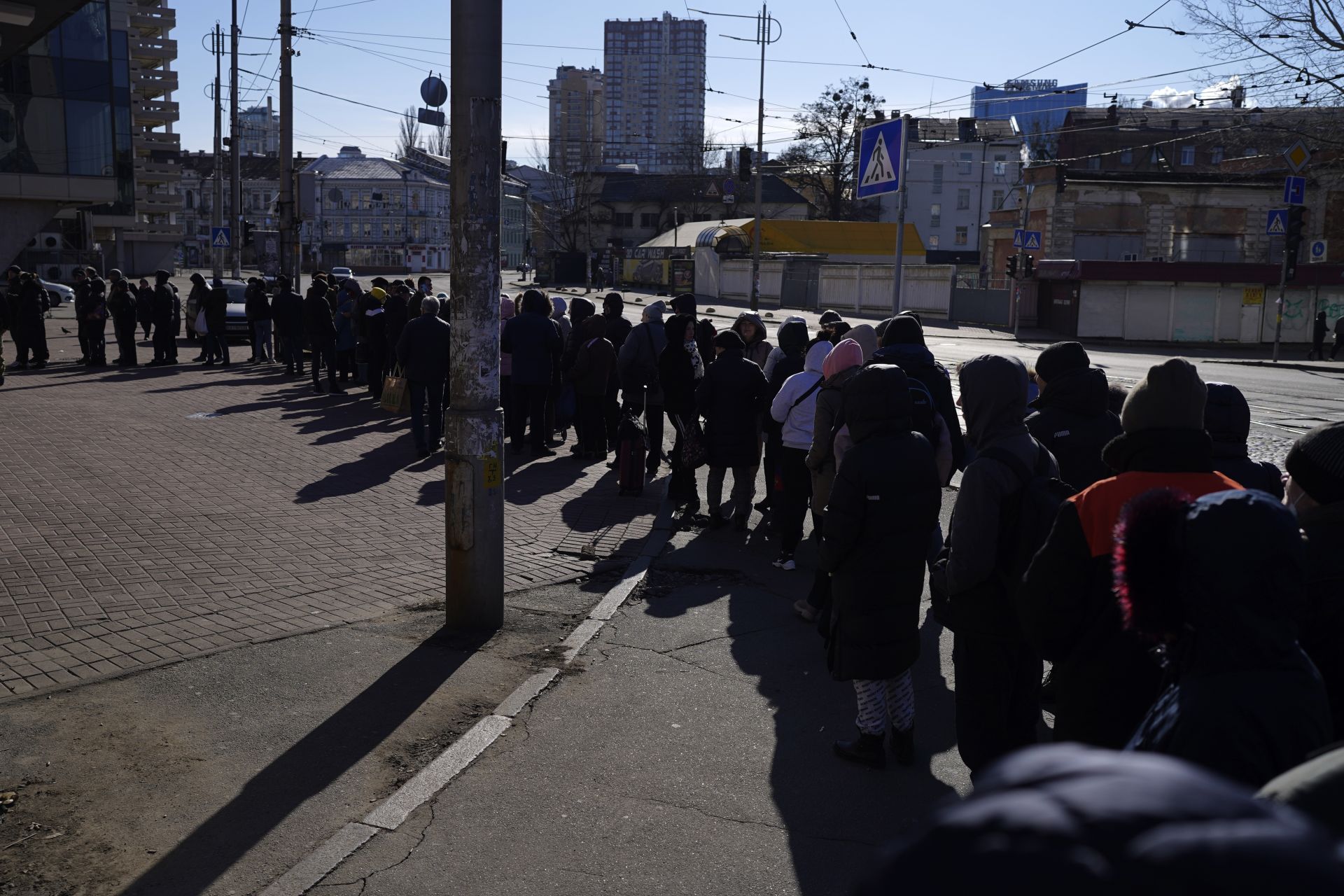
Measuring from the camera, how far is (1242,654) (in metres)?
2.24

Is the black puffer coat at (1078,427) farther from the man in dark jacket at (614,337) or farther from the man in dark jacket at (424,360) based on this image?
the man in dark jacket at (424,360)

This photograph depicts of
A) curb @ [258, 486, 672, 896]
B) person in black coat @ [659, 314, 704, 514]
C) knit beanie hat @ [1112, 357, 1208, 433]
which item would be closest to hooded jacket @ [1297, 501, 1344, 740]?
knit beanie hat @ [1112, 357, 1208, 433]

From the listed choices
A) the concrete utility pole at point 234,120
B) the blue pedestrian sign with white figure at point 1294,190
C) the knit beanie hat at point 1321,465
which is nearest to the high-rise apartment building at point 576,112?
the concrete utility pole at point 234,120

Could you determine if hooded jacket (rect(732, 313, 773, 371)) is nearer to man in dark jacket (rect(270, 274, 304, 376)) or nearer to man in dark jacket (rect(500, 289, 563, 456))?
man in dark jacket (rect(500, 289, 563, 456))

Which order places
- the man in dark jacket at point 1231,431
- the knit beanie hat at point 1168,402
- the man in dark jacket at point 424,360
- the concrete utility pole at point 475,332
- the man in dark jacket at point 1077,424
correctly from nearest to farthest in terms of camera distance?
the knit beanie hat at point 1168,402 < the man in dark jacket at point 1231,431 < the man in dark jacket at point 1077,424 < the concrete utility pole at point 475,332 < the man in dark jacket at point 424,360

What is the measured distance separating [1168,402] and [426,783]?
126 inches

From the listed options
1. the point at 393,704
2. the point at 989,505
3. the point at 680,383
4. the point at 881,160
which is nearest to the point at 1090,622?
the point at 989,505

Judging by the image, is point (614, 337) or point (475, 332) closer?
point (475, 332)

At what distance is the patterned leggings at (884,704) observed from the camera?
5172mm

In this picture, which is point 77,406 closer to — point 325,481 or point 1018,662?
point 325,481

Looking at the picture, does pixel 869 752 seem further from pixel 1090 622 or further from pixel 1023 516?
pixel 1090 622

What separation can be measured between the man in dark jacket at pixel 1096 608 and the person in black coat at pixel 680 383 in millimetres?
7189

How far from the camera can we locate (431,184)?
4564 inches

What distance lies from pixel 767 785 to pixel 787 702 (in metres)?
1.06
